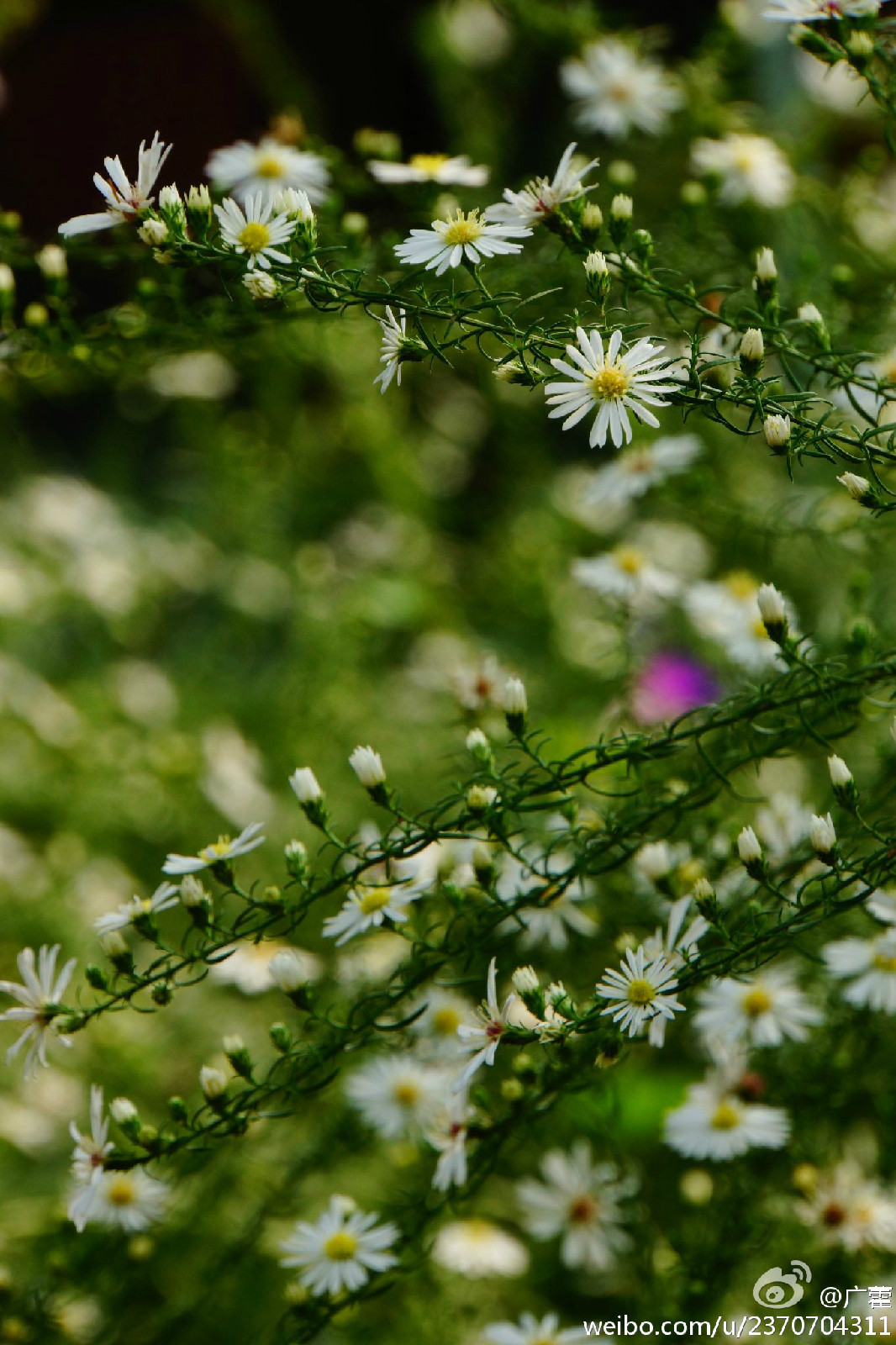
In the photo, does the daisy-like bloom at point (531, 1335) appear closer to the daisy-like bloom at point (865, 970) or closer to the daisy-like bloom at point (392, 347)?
the daisy-like bloom at point (865, 970)

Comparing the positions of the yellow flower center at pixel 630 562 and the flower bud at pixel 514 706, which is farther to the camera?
the yellow flower center at pixel 630 562

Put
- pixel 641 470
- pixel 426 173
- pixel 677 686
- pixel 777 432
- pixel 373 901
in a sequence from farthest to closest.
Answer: pixel 677 686
pixel 641 470
pixel 426 173
pixel 373 901
pixel 777 432

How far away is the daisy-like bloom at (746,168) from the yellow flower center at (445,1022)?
0.59 metres

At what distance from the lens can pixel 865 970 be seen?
68 cm

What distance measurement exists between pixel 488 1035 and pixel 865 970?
0.26 m

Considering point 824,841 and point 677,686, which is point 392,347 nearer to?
point 824,841

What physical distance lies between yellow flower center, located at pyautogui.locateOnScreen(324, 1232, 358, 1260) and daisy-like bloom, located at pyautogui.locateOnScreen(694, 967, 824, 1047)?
22 centimetres

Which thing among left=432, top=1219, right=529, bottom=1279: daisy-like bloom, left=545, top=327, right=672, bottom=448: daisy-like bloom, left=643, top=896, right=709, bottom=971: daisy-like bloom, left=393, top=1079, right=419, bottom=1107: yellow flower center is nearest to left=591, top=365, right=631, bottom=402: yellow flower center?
left=545, top=327, right=672, bottom=448: daisy-like bloom

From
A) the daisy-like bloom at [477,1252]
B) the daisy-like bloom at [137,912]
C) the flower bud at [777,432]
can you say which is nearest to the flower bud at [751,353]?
the flower bud at [777,432]

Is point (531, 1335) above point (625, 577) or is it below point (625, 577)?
Answer: below

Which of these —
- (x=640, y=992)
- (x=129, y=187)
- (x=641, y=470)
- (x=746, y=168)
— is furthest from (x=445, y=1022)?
(x=746, y=168)

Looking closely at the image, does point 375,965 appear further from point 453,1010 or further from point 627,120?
point 627,120

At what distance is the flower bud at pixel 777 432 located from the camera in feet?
1.61

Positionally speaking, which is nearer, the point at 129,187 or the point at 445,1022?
the point at 129,187
